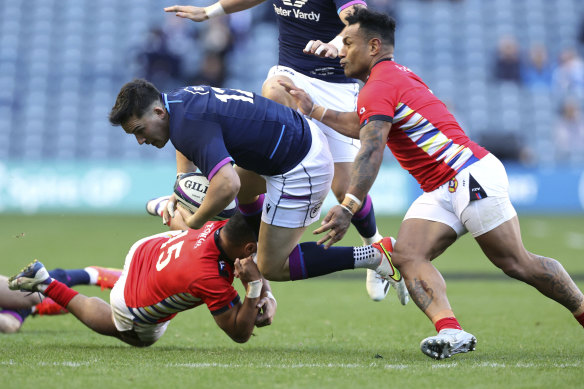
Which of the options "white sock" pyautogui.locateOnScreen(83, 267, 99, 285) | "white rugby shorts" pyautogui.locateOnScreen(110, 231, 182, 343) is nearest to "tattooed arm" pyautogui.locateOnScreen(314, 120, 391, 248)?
"white rugby shorts" pyautogui.locateOnScreen(110, 231, 182, 343)

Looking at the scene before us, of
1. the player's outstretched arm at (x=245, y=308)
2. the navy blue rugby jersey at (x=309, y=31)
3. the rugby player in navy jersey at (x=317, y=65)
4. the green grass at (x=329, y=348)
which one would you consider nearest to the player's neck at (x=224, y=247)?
the player's outstretched arm at (x=245, y=308)

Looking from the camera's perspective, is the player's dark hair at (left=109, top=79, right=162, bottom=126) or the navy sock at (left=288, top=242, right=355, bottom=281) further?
the navy sock at (left=288, top=242, right=355, bottom=281)

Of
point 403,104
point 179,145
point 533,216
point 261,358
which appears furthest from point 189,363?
point 533,216

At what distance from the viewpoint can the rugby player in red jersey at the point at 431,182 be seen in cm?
562

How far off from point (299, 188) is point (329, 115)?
1.93ft

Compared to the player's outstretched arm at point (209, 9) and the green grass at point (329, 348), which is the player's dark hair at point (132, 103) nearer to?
the green grass at point (329, 348)

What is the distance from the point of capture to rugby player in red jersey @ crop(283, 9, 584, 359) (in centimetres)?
562

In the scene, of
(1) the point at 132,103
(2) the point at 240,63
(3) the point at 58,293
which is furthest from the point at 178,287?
(2) the point at 240,63

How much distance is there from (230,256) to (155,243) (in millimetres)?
687

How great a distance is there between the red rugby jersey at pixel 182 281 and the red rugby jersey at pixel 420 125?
1.39 m

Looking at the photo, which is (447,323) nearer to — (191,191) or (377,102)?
(377,102)

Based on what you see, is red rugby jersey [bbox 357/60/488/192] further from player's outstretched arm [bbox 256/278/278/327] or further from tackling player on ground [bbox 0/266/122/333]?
tackling player on ground [bbox 0/266/122/333]

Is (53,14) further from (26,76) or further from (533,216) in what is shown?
(533,216)

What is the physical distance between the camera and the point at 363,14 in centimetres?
598
